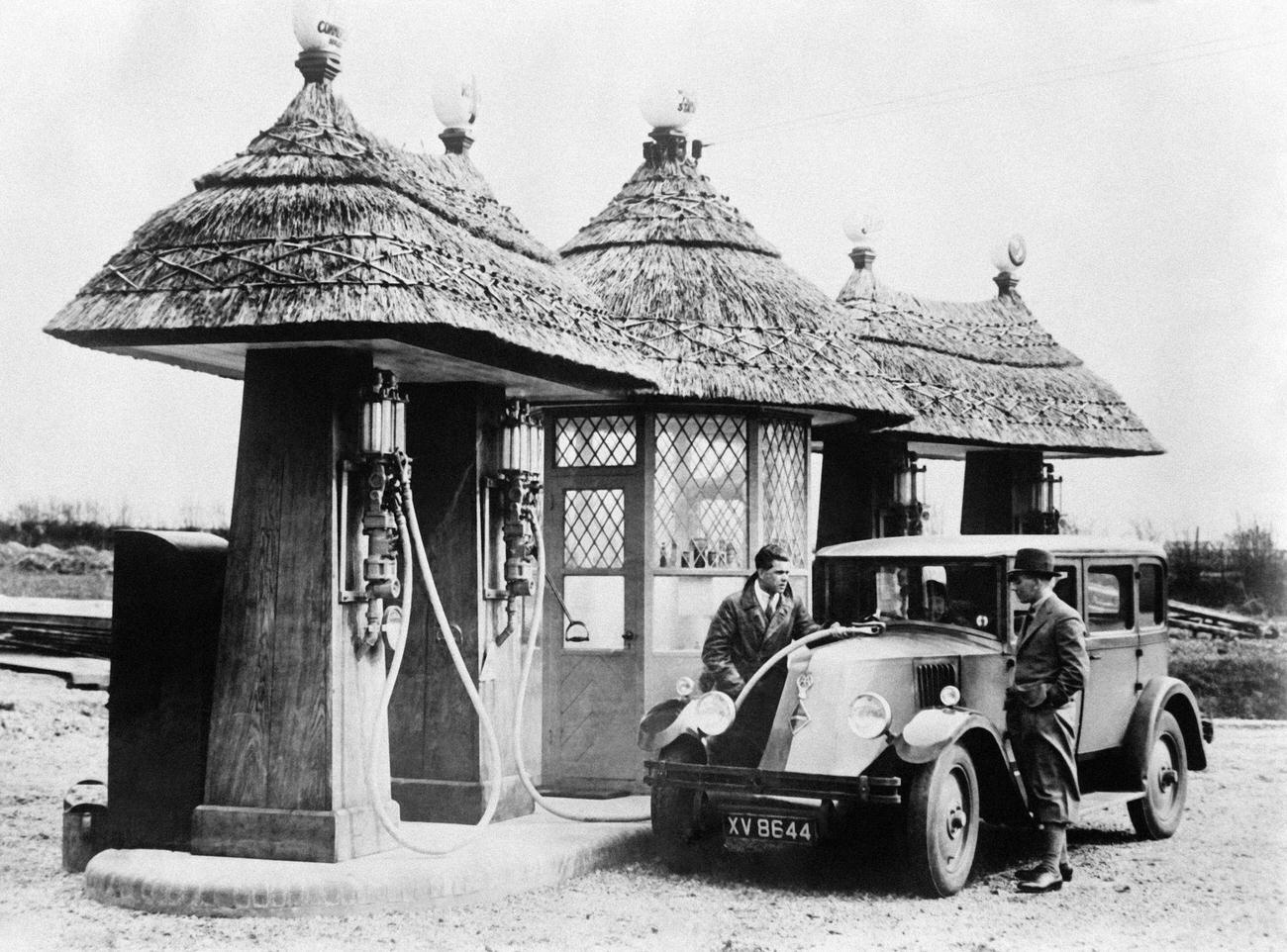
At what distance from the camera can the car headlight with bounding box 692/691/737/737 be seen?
8.66m

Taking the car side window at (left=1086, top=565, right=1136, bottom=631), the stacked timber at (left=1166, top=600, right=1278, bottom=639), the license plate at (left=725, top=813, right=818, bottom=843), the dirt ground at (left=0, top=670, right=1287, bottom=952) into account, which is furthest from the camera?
the stacked timber at (left=1166, top=600, right=1278, bottom=639)

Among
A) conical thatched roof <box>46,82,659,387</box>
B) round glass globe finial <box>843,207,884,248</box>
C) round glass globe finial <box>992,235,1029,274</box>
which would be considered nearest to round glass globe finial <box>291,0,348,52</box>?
conical thatched roof <box>46,82,659,387</box>

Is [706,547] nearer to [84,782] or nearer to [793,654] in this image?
[793,654]

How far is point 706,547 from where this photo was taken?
11.1 metres

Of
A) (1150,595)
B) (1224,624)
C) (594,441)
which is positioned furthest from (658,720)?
(1224,624)

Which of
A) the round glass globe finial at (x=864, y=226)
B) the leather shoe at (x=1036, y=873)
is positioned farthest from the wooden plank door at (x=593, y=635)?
the round glass globe finial at (x=864, y=226)

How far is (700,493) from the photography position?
36.6 ft

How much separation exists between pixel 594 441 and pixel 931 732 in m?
3.98

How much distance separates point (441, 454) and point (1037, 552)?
3.55 m

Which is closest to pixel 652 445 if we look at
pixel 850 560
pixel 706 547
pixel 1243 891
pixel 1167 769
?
pixel 706 547

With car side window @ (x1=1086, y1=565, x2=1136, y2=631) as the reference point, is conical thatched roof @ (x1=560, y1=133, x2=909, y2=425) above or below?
above

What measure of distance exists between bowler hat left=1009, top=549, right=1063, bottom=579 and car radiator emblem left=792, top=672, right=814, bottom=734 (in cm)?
137

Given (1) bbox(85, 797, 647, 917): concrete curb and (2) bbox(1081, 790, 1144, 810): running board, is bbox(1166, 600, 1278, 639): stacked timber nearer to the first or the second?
(2) bbox(1081, 790, 1144, 810): running board

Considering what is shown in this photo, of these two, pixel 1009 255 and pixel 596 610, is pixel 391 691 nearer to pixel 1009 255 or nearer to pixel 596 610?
pixel 596 610
